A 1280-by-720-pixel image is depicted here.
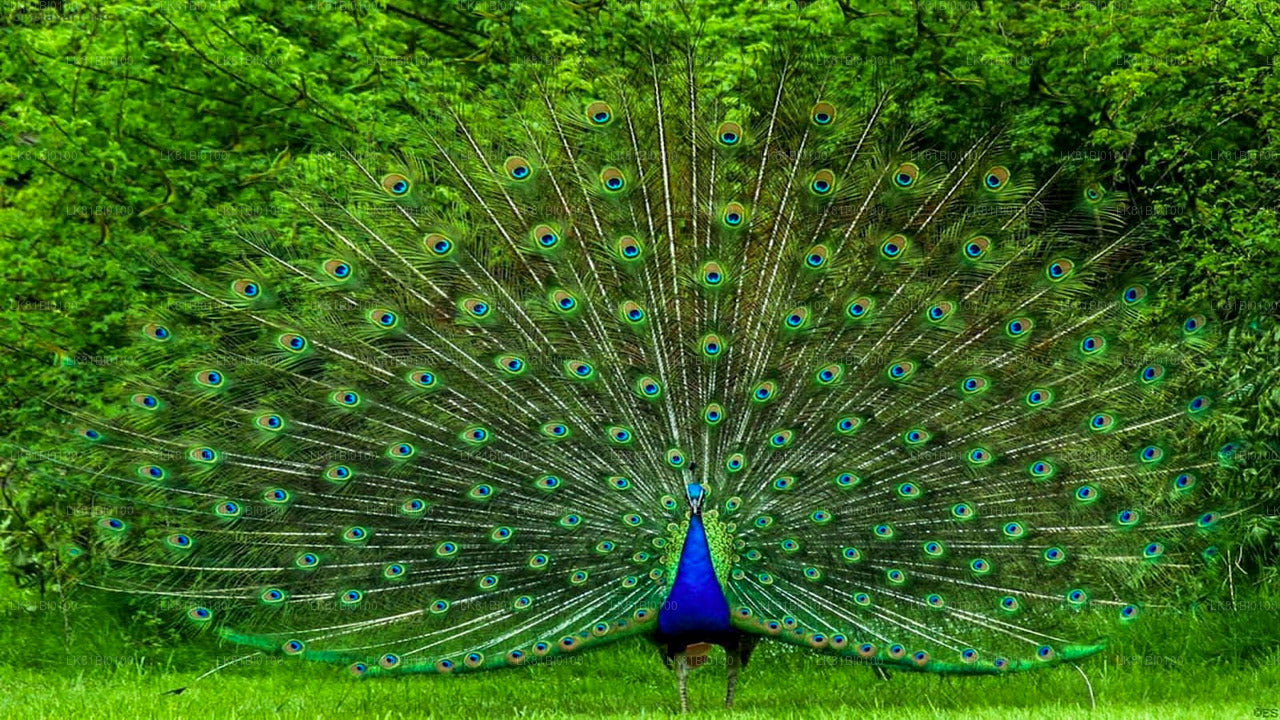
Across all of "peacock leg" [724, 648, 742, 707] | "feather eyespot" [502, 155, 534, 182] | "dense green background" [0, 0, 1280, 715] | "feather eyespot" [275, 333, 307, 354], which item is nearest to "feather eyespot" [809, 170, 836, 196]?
"feather eyespot" [502, 155, 534, 182]

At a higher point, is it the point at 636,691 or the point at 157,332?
the point at 157,332

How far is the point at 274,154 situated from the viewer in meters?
11.1

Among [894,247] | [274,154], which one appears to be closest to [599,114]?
[894,247]

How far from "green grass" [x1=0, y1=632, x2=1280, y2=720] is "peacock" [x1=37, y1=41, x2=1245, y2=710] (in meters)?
0.55

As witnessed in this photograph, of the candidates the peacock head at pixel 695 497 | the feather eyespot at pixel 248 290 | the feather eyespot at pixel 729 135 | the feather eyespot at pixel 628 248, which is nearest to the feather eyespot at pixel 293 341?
the feather eyespot at pixel 248 290

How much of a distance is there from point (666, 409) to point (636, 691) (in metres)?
2.66

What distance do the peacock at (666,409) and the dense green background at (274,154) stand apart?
3.75 ft

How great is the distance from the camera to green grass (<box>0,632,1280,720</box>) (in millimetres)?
7289

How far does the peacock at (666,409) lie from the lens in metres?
7.28

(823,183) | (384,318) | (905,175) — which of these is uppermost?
(905,175)

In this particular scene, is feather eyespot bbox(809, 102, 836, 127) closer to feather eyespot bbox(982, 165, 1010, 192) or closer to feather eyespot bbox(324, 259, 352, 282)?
feather eyespot bbox(982, 165, 1010, 192)

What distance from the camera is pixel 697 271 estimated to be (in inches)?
286

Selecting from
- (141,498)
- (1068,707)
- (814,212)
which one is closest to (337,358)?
(141,498)

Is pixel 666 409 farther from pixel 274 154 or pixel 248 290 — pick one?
pixel 274 154
